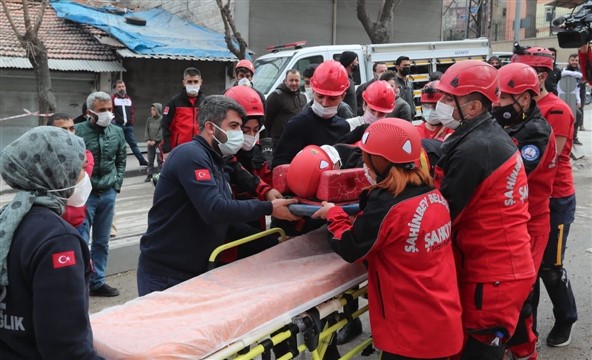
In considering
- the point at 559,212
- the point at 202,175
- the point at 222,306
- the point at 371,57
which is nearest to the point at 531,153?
the point at 559,212

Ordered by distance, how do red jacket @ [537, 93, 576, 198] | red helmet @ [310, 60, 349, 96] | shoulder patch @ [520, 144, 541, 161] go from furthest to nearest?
red helmet @ [310, 60, 349, 96], red jacket @ [537, 93, 576, 198], shoulder patch @ [520, 144, 541, 161]

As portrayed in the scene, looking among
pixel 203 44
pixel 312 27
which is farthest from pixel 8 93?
pixel 312 27

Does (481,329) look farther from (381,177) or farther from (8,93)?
(8,93)

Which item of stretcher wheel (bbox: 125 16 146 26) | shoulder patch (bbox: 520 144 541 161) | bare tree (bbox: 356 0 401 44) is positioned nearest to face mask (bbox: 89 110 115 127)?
shoulder patch (bbox: 520 144 541 161)

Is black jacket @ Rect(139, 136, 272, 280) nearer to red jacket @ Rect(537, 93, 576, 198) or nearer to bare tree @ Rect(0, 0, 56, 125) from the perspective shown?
red jacket @ Rect(537, 93, 576, 198)

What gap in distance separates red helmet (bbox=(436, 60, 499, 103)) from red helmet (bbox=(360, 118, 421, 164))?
1.69ft

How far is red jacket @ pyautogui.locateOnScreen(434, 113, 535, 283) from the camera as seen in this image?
299 centimetres

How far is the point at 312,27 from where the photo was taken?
66.5 ft

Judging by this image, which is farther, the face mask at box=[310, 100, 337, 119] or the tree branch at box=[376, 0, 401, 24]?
the tree branch at box=[376, 0, 401, 24]

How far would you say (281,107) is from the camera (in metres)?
6.81

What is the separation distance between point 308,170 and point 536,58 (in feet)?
7.71

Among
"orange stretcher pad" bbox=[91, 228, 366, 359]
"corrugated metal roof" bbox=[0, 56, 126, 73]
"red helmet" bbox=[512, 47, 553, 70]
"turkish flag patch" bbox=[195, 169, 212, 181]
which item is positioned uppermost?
"corrugated metal roof" bbox=[0, 56, 126, 73]

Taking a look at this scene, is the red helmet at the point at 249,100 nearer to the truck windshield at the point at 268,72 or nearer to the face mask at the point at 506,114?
the face mask at the point at 506,114

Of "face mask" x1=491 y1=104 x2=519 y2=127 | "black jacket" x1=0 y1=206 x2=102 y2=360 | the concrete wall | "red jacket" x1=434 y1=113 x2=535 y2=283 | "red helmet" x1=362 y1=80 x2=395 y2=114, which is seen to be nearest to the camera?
"black jacket" x1=0 y1=206 x2=102 y2=360
